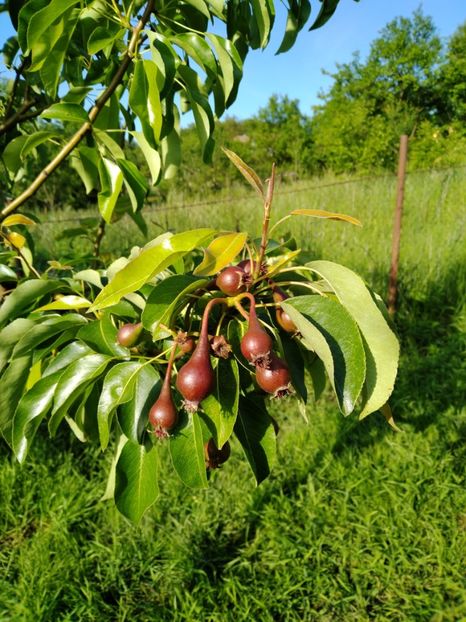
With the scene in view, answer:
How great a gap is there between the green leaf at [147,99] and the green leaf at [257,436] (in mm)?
505

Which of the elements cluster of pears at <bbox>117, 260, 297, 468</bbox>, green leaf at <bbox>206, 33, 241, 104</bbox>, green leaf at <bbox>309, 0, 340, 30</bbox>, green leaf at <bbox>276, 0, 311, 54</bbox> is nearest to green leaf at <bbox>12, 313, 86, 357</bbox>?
cluster of pears at <bbox>117, 260, 297, 468</bbox>

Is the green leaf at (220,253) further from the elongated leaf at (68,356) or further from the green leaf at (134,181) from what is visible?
the green leaf at (134,181)

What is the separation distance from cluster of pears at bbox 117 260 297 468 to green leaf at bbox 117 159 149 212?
0.40 meters

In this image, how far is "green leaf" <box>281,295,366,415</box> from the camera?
0.56 m

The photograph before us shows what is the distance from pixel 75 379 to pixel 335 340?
0.38m

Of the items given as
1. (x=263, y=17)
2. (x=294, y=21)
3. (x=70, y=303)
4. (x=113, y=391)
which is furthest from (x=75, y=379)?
(x=294, y=21)

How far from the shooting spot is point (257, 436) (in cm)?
76

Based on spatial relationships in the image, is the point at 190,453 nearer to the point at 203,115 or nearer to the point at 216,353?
the point at 216,353

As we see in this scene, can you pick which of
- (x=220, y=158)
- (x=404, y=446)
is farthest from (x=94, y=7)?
(x=220, y=158)

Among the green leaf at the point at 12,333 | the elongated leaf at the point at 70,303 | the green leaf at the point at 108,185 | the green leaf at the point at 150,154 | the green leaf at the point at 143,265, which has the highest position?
the green leaf at the point at 150,154

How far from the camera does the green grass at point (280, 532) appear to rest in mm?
1695

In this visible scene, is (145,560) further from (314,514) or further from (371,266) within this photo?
(371,266)

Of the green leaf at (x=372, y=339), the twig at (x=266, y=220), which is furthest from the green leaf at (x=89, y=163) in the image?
the green leaf at (x=372, y=339)

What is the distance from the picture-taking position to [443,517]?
6.47 feet
